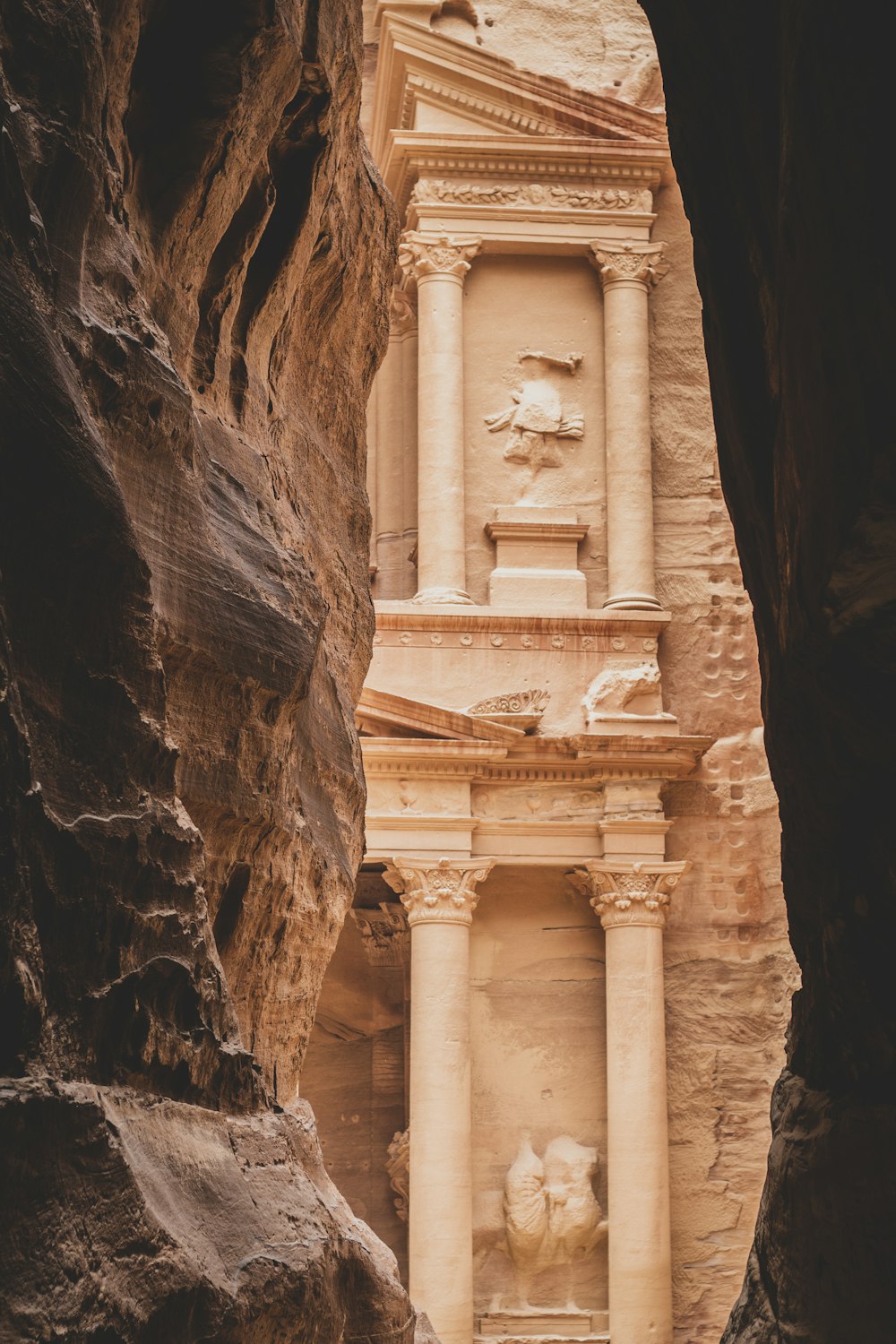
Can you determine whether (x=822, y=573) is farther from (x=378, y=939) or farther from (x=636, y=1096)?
(x=378, y=939)

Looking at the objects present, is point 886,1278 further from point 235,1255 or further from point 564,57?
point 564,57

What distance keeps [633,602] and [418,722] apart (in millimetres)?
2673

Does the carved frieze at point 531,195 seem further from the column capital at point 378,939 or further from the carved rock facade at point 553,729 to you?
the column capital at point 378,939

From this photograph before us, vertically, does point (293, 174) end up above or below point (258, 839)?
above

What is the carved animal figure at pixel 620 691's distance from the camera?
16.0 metres

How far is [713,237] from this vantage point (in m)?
3.68

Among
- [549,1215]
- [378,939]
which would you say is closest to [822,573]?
[549,1215]

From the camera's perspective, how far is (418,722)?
15.4 metres

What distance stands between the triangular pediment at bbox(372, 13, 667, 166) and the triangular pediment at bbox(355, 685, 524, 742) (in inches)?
228

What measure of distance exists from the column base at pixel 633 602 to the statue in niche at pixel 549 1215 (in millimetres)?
5001

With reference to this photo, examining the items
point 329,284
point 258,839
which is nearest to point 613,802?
point 329,284

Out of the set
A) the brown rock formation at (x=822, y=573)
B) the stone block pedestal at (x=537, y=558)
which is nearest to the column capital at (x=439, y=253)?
the stone block pedestal at (x=537, y=558)

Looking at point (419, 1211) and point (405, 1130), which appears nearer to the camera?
point (419, 1211)

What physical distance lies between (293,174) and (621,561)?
461 inches
